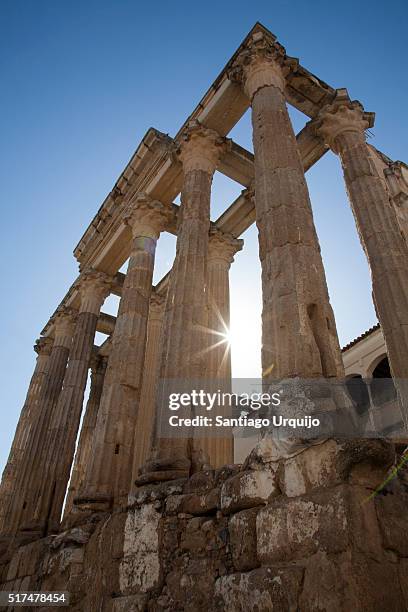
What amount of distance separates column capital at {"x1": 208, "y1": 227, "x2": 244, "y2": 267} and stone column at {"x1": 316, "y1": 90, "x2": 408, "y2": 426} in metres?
4.36

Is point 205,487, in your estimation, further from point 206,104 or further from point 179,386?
point 206,104

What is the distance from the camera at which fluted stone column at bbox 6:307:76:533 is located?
42.1 ft

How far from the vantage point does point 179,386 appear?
7207mm

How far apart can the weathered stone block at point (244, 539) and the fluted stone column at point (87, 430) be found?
15.6 metres

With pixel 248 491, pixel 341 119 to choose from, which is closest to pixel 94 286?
pixel 341 119

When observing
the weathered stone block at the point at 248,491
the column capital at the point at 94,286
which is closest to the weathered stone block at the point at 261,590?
the weathered stone block at the point at 248,491

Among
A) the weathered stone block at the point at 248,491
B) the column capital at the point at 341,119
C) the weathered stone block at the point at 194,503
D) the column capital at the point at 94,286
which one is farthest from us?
the column capital at the point at 94,286

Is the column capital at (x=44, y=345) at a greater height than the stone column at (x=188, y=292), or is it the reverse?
the column capital at (x=44, y=345)

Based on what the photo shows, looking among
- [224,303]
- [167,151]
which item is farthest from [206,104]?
[224,303]

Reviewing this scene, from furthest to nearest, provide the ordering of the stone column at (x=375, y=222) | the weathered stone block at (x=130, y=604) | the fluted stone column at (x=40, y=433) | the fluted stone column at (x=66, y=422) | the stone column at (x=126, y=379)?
1. the fluted stone column at (x=40, y=433)
2. the fluted stone column at (x=66, y=422)
3. the stone column at (x=126, y=379)
4. the stone column at (x=375, y=222)
5. the weathered stone block at (x=130, y=604)

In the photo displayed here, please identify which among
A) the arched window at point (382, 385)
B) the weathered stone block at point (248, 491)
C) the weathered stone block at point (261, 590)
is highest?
the arched window at point (382, 385)

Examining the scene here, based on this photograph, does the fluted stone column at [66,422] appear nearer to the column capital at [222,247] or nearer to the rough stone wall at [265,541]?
the column capital at [222,247]

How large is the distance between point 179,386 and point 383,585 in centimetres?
471

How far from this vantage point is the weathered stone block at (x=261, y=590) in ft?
9.95
